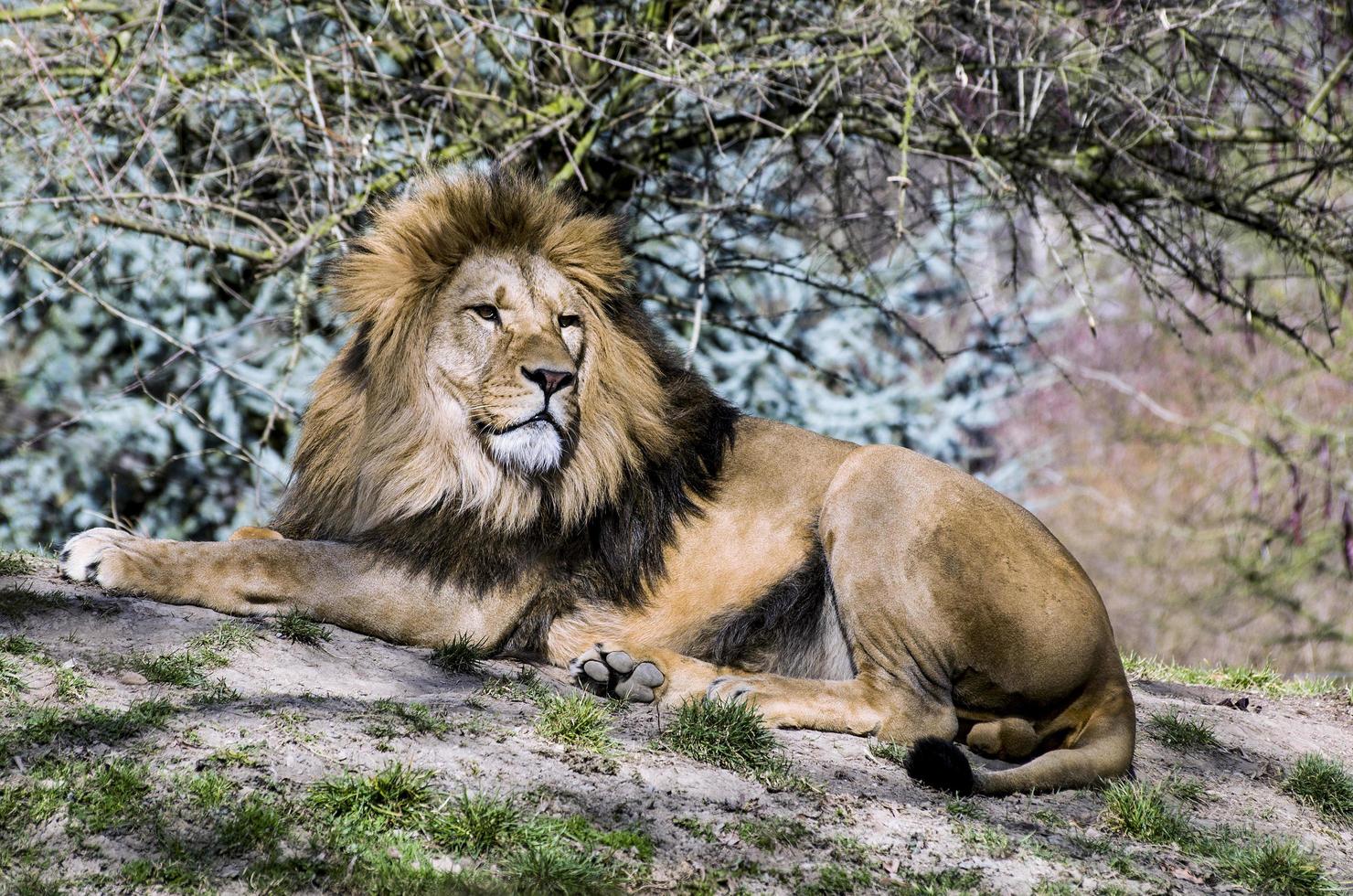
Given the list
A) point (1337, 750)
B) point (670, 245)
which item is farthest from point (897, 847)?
point (670, 245)

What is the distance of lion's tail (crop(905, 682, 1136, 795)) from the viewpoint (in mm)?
3455

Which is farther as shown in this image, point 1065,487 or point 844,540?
point 1065,487

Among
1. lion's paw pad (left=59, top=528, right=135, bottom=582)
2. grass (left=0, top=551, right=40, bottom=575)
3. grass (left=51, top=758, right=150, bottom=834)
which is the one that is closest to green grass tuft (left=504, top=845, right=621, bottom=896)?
grass (left=51, top=758, right=150, bottom=834)

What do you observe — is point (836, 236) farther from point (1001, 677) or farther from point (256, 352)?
point (1001, 677)

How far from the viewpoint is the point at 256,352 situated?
6.64 m

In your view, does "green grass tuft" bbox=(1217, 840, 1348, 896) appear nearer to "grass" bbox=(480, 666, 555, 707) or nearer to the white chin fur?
"grass" bbox=(480, 666, 555, 707)

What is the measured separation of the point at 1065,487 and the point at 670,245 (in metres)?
5.98

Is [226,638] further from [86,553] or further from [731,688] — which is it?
[731,688]

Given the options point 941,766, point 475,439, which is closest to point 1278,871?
point 941,766

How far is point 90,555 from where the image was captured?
378 centimetres

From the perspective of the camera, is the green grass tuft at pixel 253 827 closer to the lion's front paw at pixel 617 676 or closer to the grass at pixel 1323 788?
the lion's front paw at pixel 617 676

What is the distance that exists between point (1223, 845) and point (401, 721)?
2.24 meters

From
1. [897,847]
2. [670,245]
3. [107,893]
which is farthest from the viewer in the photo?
[670,245]

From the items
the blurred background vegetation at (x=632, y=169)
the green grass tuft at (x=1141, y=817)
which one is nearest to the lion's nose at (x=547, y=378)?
the blurred background vegetation at (x=632, y=169)
